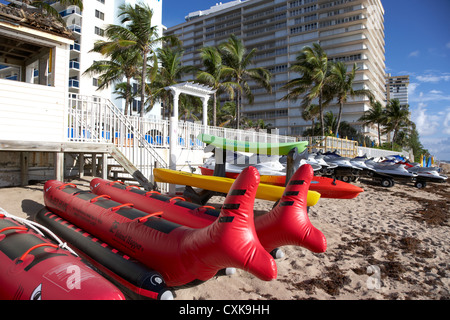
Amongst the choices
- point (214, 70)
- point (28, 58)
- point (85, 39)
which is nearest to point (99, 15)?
point (85, 39)

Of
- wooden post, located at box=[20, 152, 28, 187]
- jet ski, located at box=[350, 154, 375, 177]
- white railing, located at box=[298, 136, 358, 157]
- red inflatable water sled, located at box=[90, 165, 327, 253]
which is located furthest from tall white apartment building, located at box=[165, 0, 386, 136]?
red inflatable water sled, located at box=[90, 165, 327, 253]

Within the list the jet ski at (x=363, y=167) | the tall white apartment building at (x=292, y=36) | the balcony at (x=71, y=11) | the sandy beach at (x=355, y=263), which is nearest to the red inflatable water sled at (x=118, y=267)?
the sandy beach at (x=355, y=263)

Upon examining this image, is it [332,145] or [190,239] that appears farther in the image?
[332,145]

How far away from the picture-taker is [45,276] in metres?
2.16

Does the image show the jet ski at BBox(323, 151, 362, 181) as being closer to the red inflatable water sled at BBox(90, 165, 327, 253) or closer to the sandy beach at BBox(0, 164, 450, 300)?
the sandy beach at BBox(0, 164, 450, 300)

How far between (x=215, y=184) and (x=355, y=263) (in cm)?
296

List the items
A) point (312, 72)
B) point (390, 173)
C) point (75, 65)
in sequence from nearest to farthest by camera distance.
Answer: point (390, 173), point (312, 72), point (75, 65)

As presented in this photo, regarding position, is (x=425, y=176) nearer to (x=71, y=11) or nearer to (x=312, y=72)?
(x=312, y=72)

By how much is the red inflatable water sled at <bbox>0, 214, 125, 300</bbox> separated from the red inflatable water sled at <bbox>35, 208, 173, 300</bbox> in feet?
1.46

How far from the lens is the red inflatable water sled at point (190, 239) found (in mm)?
2314

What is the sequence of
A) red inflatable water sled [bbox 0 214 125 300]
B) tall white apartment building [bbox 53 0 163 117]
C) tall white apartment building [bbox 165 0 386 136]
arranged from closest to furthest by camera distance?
red inflatable water sled [bbox 0 214 125 300], tall white apartment building [bbox 53 0 163 117], tall white apartment building [bbox 165 0 386 136]

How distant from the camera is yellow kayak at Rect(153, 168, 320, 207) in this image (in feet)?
15.5

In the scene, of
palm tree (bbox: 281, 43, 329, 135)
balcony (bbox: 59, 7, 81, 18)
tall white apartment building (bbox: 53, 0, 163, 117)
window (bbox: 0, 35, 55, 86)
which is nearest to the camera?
window (bbox: 0, 35, 55, 86)
